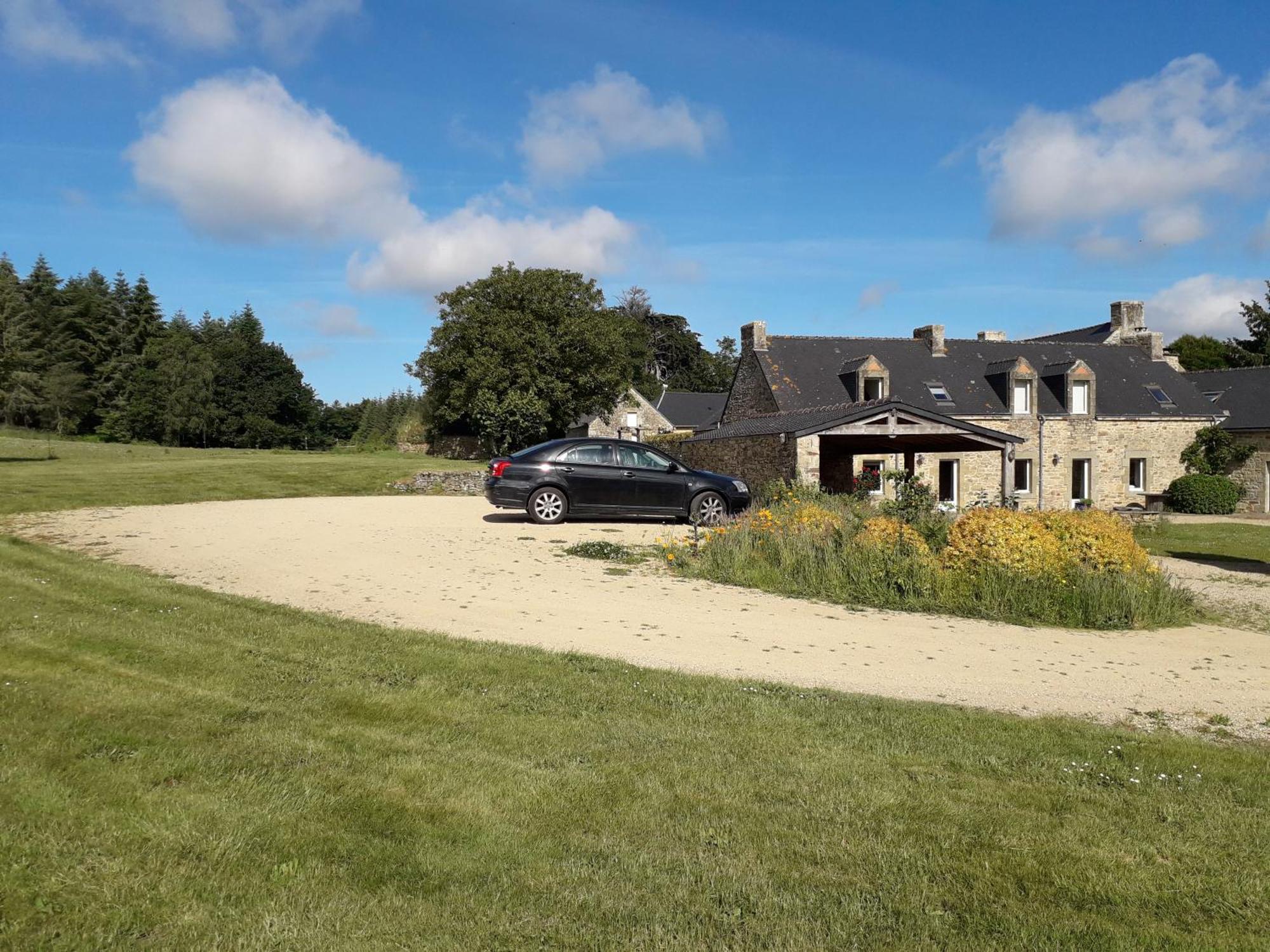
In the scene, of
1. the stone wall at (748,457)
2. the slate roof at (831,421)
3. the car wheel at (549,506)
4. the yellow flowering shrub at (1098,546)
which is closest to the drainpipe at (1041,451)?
the slate roof at (831,421)

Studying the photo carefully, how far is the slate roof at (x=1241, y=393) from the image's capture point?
111ft

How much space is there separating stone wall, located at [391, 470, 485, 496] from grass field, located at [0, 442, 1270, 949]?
20.7 metres

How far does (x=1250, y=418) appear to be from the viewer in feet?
112

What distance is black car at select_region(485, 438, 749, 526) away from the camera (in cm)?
1641

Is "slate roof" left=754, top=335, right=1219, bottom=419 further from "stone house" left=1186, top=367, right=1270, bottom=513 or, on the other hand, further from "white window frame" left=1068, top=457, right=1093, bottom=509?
"white window frame" left=1068, top=457, right=1093, bottom=509

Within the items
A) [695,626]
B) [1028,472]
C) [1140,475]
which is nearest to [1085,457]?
[1028,472]

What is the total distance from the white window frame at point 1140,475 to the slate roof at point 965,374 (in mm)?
1673

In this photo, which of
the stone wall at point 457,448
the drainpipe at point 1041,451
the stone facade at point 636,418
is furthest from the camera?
the stone wall at point 457,448

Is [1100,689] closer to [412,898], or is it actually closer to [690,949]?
[690,949]

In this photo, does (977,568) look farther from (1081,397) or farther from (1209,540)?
Result: (1081,397)

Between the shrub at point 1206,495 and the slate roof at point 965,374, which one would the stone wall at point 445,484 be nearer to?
the slate roof at point 965,374

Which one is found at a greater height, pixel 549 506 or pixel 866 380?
pixel 866 380

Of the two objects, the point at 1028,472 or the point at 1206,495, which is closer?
the point at 1206,495

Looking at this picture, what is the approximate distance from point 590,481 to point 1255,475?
2902 centimetres
